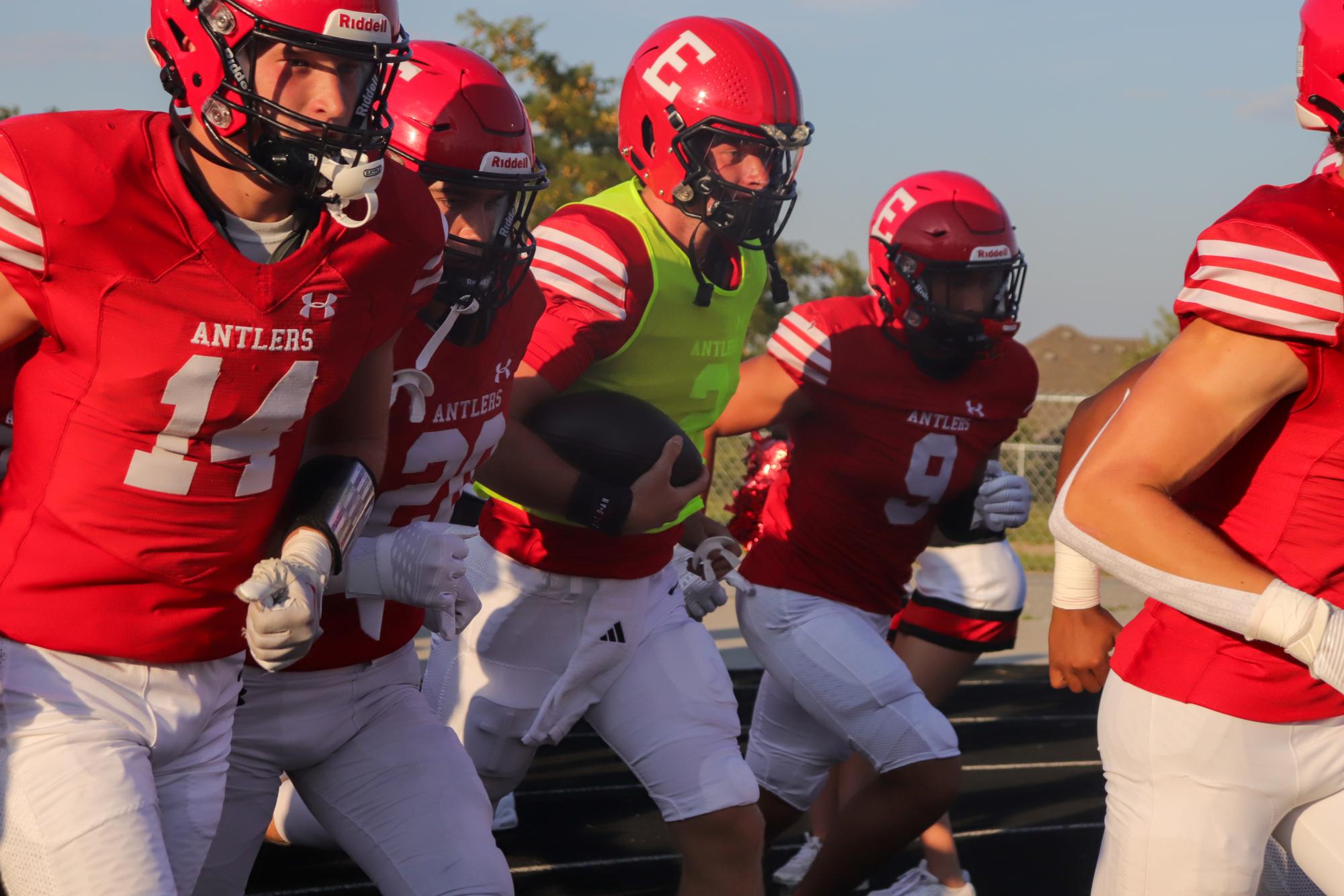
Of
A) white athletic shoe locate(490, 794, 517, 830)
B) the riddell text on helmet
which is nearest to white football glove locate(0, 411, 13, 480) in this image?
the riddell text on helmet

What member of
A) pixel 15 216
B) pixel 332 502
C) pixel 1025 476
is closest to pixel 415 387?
pixel 332 502

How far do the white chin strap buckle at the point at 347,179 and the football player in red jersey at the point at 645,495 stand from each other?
112 cm

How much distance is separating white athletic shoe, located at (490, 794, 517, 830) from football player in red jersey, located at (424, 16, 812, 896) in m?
1.80

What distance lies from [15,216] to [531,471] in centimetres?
152

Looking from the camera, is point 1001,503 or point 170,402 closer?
point 170,402

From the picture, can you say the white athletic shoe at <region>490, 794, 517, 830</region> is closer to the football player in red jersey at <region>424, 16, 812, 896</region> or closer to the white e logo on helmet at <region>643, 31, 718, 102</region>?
the football player in red jersey at <region>424, 16, 812, 896</region>

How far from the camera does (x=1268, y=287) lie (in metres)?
2.34

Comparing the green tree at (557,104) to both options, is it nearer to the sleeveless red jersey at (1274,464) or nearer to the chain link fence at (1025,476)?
the chain link fence at (1025,476)

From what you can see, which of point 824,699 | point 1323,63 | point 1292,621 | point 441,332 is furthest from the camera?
point 824,699

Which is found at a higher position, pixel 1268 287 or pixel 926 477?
pixel 1268 287

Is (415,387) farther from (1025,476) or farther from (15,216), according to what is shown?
(1025,476)

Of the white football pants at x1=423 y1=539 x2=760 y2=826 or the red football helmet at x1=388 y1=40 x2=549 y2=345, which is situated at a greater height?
the red football helmet at x1=388 y1=40 x2=549 y2=345

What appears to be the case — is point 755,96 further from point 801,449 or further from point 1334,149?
point 1334,149

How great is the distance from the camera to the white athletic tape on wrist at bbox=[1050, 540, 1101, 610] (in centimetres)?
295
